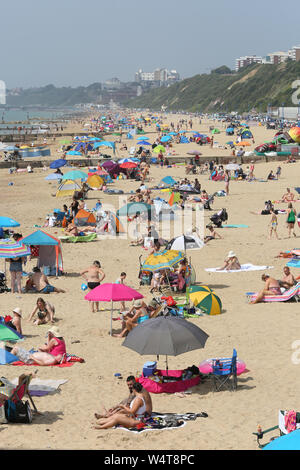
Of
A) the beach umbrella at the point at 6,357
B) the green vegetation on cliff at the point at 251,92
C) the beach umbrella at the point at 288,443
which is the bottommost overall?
the beach umbrella at the point at 6,357

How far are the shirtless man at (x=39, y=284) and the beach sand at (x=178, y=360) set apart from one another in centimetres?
29

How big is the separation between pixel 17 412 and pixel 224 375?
2.68 m

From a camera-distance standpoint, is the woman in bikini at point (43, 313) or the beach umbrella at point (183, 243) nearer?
the woman in bikini at point (43, 313)

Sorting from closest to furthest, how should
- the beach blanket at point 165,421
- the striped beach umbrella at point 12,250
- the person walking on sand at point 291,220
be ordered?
the beach blanket at point 165,421, the striped beach umbrella at point 12,250, the person walking on sand at point 291,220

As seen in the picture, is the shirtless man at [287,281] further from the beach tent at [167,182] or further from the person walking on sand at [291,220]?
the beach tent at [167,182]

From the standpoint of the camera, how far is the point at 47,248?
15.3 metres

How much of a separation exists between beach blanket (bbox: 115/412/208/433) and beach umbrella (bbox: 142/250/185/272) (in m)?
5.64

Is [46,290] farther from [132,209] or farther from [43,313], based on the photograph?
[132,209]

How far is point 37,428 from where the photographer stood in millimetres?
7359

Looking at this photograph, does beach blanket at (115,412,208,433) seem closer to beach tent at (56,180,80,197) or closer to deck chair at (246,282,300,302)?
deck chair at (246,282,300,302)

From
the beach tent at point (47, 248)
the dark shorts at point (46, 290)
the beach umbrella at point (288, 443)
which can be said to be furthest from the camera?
the beach tent at point (47, 248)

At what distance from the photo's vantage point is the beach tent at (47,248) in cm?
1484

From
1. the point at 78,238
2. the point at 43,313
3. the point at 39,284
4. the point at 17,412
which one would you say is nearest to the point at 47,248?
the point at 39,284

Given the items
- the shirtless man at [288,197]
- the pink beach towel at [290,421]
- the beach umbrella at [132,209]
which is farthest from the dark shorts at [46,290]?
the shirtless man at [288,197]
